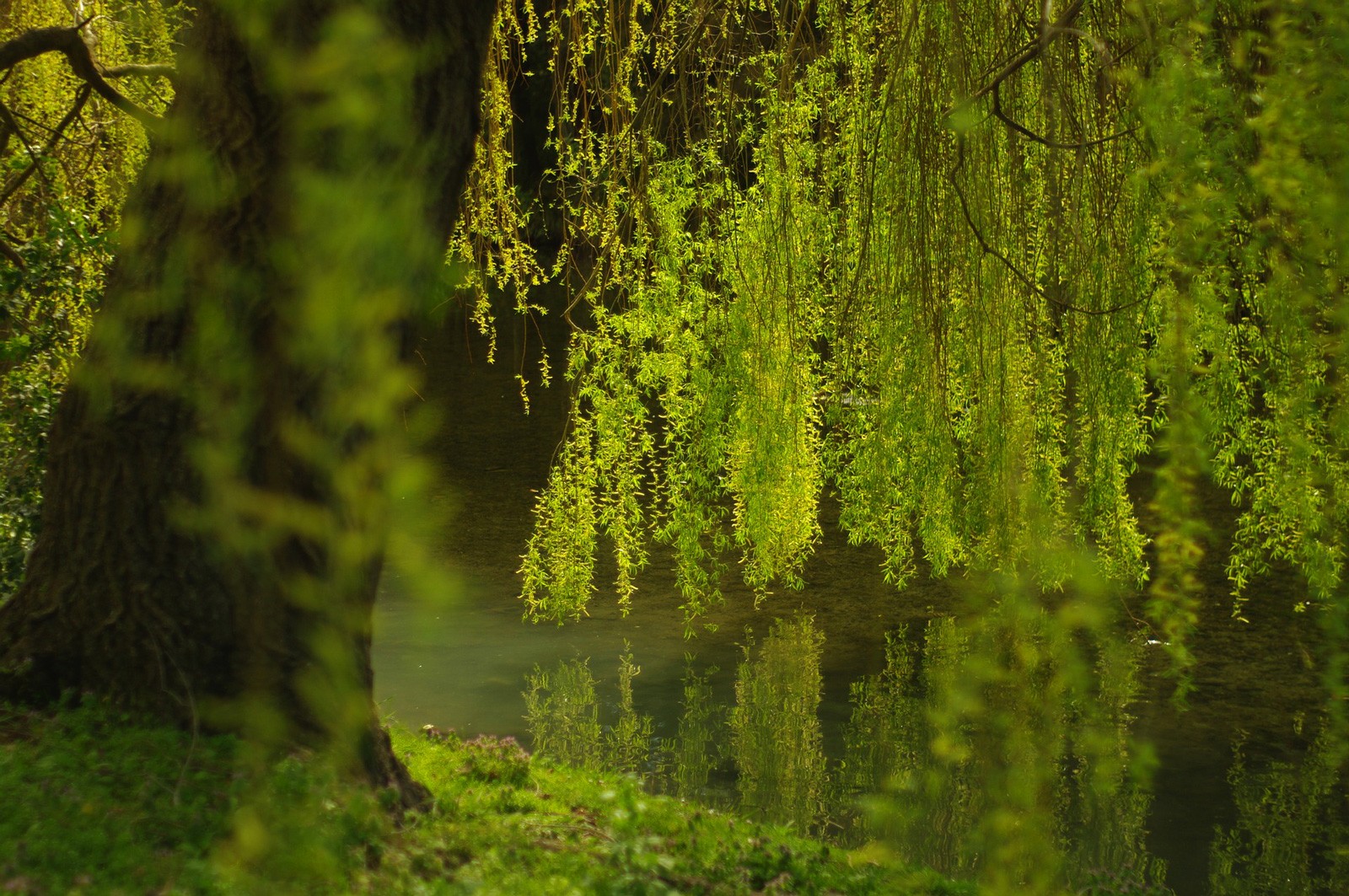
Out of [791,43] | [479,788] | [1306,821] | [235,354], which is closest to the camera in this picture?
[235,354]

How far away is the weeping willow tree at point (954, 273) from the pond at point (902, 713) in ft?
1.33

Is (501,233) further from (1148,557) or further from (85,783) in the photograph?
(1148,557)

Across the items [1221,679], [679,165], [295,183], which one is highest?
[679,165]

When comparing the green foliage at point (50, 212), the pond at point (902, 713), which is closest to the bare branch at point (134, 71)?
the green foliage at point (50, 212)

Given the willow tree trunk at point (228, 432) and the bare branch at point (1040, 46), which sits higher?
the bare branch at point (1040, 46)

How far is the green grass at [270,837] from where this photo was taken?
5.73ft

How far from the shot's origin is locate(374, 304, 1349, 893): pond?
12.5ft

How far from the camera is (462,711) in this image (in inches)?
199

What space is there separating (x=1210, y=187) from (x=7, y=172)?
329 cm

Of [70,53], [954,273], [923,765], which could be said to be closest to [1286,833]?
[923,765]

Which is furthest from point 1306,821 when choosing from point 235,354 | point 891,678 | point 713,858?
point 235,354

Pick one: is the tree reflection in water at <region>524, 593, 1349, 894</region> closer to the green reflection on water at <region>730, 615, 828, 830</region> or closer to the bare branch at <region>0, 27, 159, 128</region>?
the green reflection on water at <region>730, 615, 828, 830</region>

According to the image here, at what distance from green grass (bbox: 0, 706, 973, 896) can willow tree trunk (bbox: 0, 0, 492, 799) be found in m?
0.11

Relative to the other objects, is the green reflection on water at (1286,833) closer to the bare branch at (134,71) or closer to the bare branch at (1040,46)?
the bare branch at (1040,46)
